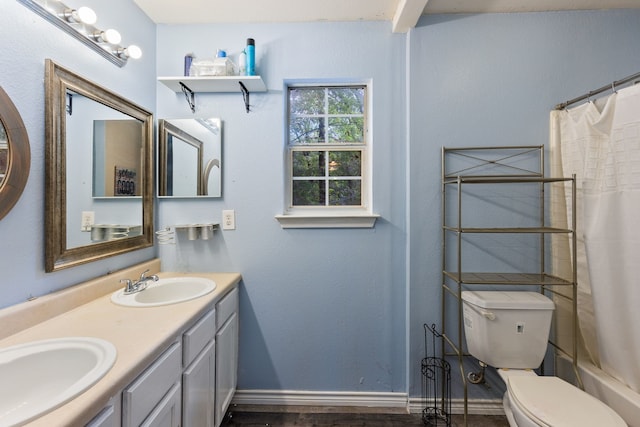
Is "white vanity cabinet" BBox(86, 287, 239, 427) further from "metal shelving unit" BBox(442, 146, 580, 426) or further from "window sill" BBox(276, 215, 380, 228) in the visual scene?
"metal shelving unit" BBox(442, 146, 580, 426)

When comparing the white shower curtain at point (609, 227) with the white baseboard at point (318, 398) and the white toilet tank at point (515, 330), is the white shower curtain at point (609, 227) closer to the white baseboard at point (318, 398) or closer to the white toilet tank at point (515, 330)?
the white toilet tank at point (515, 330)

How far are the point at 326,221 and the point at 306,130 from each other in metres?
0.64

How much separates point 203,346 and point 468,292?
1.40 m

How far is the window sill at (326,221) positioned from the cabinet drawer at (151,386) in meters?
0.87

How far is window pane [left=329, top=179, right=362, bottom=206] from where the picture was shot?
183cm

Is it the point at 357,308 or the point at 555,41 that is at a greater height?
the point at 555,41

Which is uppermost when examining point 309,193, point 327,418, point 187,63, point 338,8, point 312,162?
point 338,8

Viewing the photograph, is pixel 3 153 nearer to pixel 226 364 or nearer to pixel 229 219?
pixel 229 219

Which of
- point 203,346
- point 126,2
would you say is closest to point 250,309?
point 203,346

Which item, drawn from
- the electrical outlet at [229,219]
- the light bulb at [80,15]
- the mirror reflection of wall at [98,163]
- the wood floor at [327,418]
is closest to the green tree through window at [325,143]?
the electrical outlet at [229,219]

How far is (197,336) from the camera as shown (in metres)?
1.17

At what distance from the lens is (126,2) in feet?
4.94

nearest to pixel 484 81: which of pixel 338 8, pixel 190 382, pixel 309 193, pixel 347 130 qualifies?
pixel 347 130

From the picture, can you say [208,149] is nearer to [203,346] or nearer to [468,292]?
[203,346]
